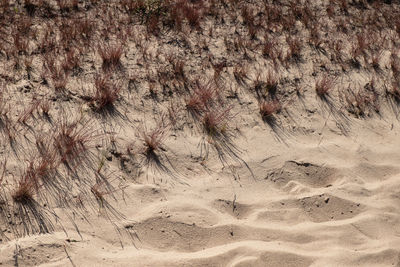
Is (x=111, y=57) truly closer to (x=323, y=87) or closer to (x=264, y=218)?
(x=323, y=87)

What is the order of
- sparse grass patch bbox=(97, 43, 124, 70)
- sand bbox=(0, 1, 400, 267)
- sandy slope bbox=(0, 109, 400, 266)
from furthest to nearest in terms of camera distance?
1. sparse grass patch bbox=(97, 43, 124, 70)
2. sand bbox=(0, 1, 400, 267)
3. sandy slope bbox=(0, 109, 400, 266)

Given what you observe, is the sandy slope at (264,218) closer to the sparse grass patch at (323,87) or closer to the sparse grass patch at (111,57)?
the sparse grass patch at (323,87)

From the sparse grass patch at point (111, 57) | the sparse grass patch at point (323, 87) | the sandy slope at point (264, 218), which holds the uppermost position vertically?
the sparse grass patch at point (111, 57)

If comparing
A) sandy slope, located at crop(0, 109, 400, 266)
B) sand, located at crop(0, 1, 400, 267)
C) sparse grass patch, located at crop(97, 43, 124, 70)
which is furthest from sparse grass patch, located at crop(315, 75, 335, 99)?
sparse grass patch, located at crop(97, 43, 124, 70)

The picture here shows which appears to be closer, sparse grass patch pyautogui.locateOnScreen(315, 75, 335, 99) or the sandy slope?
the sandy slope

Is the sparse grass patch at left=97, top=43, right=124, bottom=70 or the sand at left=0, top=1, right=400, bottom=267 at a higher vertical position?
the sparse grass patch at left=97, top=43, right=124, bottom=70

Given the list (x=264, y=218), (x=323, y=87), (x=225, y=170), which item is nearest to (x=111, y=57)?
(x=225, y=170)

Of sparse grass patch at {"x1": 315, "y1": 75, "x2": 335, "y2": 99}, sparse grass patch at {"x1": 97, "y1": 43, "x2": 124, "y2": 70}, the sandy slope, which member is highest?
sparse grass patch at {"x1": 97, "y1": 43, "x2": 124, "y2": 70}

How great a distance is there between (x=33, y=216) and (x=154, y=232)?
955 mm

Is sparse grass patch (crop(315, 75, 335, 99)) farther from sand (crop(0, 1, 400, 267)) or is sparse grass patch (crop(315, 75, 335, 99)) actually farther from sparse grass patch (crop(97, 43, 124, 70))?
sparse grass patch (crop(97, 43, 124, 70))

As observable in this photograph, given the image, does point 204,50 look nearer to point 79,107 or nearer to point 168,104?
point 168,104

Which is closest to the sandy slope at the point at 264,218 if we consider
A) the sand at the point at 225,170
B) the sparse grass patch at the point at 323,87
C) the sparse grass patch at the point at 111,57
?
the sand at the point at 225,170

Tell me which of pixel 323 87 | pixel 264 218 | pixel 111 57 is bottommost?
pixel 264 218

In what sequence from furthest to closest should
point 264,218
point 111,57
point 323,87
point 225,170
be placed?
point 323,87
point 111,57
point 225,170
point 264,218
